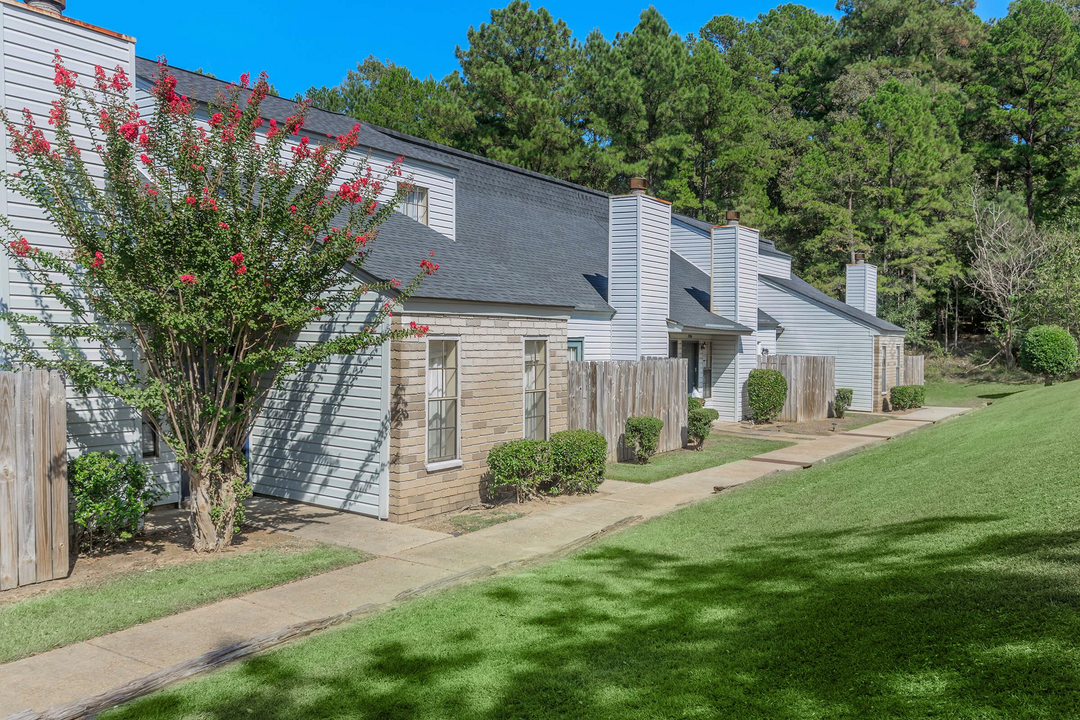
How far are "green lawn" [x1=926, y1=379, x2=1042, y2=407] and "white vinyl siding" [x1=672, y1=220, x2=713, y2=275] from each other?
11846 millimetres

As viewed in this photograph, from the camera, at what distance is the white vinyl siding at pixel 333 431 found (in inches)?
406

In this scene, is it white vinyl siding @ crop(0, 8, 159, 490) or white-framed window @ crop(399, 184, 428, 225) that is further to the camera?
white-framed window @ crop(399, 184, 428, 225)

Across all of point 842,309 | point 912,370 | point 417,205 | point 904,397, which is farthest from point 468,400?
point 912,370

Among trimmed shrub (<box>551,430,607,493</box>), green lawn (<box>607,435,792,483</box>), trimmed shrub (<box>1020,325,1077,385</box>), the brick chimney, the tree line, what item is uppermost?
the tree line

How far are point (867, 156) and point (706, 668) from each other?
4046cm

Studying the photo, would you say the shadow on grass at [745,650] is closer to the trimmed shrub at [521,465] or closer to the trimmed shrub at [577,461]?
the trimmed shrub at [521,465]

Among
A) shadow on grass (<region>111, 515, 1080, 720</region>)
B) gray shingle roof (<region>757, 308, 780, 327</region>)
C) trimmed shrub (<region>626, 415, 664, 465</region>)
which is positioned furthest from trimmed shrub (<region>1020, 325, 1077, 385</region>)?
shadow on grass (<region>111, 515, 1080, 720</region>)

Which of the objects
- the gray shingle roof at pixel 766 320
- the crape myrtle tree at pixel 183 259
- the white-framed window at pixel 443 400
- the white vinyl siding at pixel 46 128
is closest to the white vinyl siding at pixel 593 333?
the white-framed window at pixel 443 400

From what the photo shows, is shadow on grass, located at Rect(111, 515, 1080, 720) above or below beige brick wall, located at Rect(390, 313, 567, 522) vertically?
below

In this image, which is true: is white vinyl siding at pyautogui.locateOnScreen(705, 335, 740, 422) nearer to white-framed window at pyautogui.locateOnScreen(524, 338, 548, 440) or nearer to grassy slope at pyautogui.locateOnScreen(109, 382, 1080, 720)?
white-framed window at pyautogui.locateOnScreen(524, 338, 548, 440)

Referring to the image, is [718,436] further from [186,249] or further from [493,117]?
[493,117]

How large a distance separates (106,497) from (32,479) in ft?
3.20

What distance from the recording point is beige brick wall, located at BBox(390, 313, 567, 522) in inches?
400

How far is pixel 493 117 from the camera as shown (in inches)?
1569
